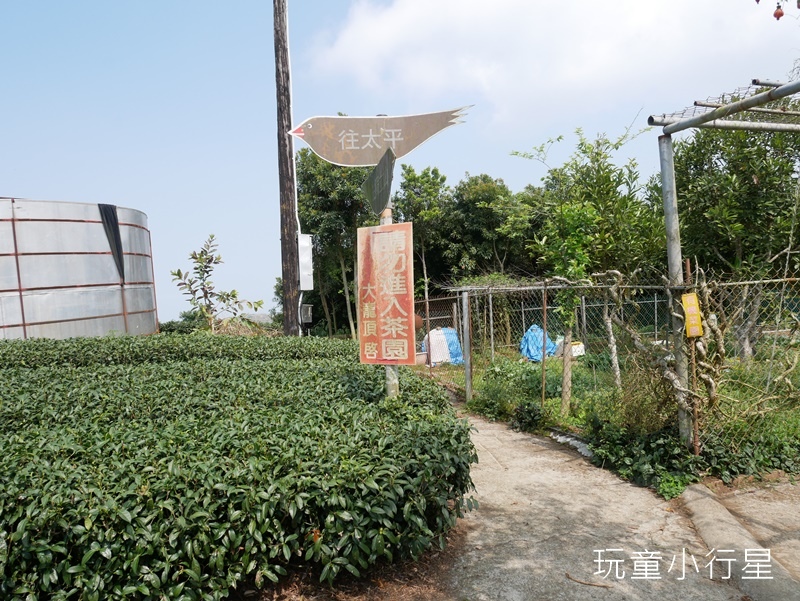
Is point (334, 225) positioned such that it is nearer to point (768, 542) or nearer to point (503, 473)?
point (503, 473)

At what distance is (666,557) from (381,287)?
8.20ft

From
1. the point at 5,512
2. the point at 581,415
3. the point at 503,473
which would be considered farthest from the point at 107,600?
the point at 581,415

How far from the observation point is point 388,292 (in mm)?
4277

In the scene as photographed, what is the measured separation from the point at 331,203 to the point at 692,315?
→ 49.1ft

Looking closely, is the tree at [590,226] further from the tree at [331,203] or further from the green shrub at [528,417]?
the tree at [331,203]

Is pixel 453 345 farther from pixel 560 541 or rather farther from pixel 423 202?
pixel 560 541

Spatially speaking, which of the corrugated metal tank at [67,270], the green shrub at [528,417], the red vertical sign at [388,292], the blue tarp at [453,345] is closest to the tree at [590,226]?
the green shrub at [528,417]

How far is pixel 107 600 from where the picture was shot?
2.70m

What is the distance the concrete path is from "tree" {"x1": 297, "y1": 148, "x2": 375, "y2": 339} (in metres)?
13.8

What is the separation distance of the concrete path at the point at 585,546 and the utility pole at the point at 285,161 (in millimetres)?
4980

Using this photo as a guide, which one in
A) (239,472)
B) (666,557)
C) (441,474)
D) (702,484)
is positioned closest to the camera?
(239,472)

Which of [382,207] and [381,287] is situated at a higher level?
[382,207]

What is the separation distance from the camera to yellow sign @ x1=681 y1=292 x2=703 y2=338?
4.75m

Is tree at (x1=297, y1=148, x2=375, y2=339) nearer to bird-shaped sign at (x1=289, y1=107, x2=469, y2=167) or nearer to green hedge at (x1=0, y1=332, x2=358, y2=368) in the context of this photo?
green hedge at (x1=0, y1=332, x2=358, y2=368)
